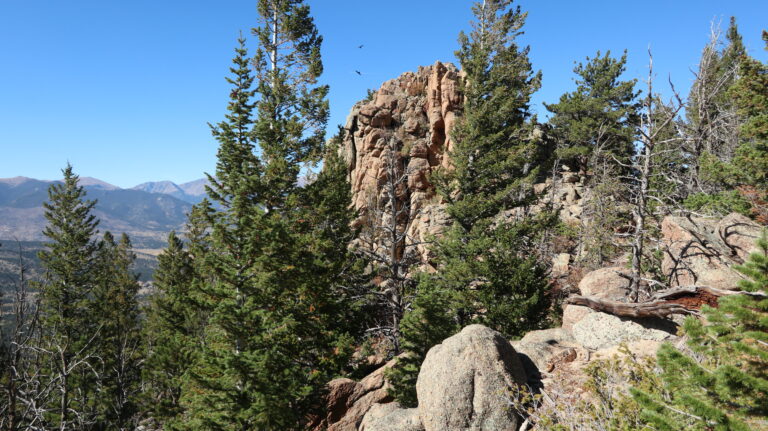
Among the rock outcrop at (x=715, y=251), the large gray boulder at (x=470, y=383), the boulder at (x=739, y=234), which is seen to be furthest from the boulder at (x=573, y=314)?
the boulder at (x=739, y=234)

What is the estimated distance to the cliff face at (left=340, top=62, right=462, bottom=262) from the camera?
3488 cm

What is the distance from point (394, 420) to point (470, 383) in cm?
257

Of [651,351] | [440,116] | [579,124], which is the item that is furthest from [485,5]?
[651,351]

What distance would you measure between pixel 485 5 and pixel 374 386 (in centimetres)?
3153

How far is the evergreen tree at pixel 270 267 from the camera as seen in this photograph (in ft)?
42.7

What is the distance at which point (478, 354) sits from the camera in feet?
32.9

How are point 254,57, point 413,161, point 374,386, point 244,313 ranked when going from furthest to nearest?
point 413,161 < point 254,57 < point 374,386 < point 244,313

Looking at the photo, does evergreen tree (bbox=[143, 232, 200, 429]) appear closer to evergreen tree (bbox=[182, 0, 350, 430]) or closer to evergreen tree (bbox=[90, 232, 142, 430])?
evergreen tree (bbox=[90, 232, 142, 430])

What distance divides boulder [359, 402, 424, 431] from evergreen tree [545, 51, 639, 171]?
1081 inches

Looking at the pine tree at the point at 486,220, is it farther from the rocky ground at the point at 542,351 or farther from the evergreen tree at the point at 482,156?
the rocky ground at the point at 542,351

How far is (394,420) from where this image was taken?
409 inches

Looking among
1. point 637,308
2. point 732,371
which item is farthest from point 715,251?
point 732,371

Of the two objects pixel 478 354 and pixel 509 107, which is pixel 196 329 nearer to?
pixel 478 354

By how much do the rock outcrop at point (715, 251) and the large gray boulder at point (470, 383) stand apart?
656 centimetres
